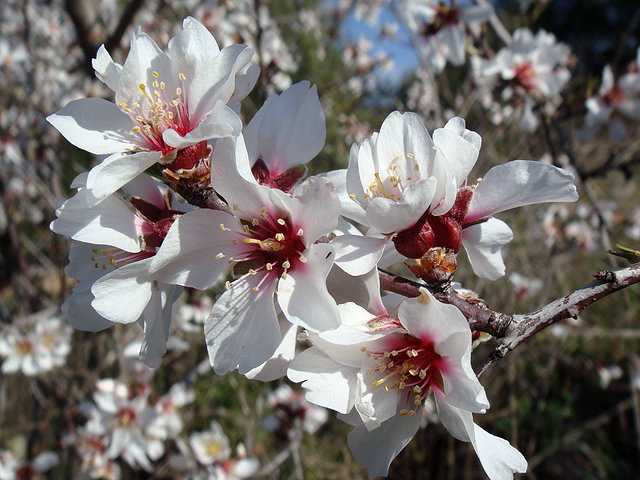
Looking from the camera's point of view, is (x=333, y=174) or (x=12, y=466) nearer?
(x=333, y=174)

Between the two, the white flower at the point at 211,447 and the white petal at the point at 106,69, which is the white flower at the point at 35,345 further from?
the white petal at the point at 106,69

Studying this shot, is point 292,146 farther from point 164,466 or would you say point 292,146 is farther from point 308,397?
point 164,466

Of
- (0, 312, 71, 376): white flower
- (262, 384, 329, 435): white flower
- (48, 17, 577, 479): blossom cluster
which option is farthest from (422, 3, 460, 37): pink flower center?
(0, 312, 71, 376): white flower

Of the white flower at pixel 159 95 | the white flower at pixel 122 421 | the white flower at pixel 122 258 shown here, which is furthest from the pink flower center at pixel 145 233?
the white flower at pixel 122 421

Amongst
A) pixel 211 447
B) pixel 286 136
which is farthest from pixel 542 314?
pixel 211 447

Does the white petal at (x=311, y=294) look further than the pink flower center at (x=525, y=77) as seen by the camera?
No

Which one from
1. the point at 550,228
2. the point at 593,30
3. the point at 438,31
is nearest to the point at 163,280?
the point at 438,31

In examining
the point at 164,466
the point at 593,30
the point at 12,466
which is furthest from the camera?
the point at 593,30

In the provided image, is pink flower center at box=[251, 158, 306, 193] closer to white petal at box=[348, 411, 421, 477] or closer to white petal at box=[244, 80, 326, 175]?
white petal at box=[244, 80, 326, 175]
